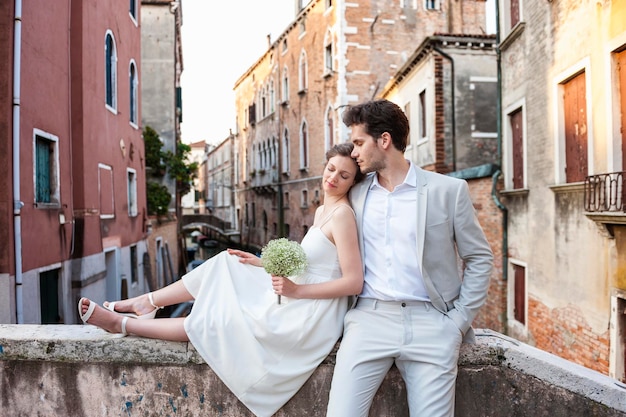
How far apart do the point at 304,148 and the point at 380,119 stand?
26.0 m

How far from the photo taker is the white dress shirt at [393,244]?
7.78 ft

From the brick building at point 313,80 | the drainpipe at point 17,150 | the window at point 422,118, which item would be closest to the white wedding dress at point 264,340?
the drainpipe at point 17,150

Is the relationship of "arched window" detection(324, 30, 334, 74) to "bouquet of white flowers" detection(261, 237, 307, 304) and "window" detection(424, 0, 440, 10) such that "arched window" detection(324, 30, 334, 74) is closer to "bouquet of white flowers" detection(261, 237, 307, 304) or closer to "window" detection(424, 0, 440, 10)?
"window" detection(424, 0, 440, 10)

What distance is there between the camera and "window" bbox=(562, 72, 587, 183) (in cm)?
743

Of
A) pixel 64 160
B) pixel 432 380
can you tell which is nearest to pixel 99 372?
pixel 432 380

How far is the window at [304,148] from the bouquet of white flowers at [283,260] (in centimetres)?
2534

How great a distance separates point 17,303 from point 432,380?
6.31 meters

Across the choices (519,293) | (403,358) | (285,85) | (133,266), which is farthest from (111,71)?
(285,85)

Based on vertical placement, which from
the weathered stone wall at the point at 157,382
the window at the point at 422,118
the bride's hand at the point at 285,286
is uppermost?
the window at the point at 422,118

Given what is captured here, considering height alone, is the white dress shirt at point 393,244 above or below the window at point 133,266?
above

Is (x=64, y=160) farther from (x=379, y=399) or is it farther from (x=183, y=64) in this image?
(x=183, y=64)

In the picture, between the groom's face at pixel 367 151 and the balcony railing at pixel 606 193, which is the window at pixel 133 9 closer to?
the balcony railing at pixel 606 193

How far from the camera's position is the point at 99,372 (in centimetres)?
259

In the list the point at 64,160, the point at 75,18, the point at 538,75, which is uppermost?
the point at 75,18
